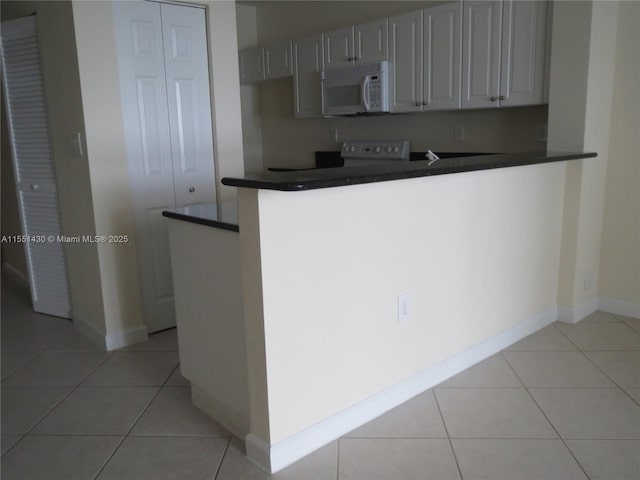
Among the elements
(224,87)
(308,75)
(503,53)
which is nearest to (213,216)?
(224,87)

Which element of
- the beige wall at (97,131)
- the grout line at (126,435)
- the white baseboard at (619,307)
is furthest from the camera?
the white baseboard at (619,307)

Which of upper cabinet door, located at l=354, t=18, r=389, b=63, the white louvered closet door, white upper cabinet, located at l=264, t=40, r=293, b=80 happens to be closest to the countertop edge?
the white louvered closet door

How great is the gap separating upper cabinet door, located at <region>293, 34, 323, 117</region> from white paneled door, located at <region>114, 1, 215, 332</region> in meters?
1.52

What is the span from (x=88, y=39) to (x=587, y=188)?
2.86 metres

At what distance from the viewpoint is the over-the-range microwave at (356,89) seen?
13.2ft

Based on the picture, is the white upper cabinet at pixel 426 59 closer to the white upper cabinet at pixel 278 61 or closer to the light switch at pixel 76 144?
the white upper cabinet at pixel 278 61

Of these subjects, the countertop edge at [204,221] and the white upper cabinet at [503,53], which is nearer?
the countertop edge at [204,221]

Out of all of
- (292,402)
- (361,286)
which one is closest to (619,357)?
(361,286)

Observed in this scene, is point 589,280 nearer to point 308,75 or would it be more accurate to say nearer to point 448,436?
point 448,436

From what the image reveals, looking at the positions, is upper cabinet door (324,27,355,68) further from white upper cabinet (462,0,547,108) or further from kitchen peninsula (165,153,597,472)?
kitchen peninsula (165,153,597,472)

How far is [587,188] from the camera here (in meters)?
3.09

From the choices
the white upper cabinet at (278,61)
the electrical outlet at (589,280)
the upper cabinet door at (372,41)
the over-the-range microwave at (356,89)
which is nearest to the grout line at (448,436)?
the electrical outlet at (589,280)

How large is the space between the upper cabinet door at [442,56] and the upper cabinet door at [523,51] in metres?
0.34

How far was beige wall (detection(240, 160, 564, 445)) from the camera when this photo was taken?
180 cm
